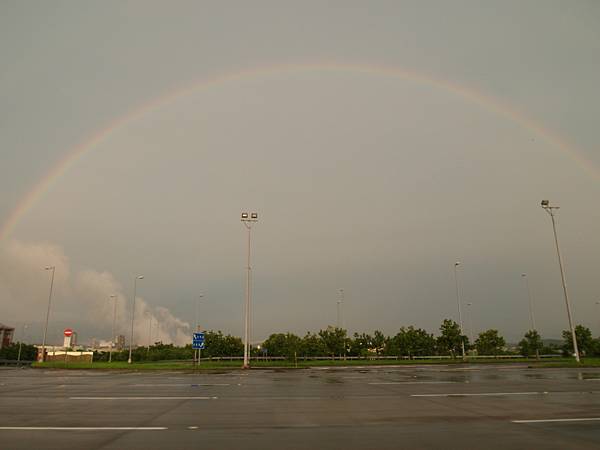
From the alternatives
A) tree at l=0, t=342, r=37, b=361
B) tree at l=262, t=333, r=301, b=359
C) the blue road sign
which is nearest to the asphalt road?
the blue road sign

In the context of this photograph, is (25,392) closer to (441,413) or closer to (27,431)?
(27,431)

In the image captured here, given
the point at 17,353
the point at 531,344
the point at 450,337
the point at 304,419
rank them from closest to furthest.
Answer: the point at 304,419 → the point at 450,337 → the point at 531,344 → the point at 17,353

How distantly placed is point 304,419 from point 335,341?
156ft

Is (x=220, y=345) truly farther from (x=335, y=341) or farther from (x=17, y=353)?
(x=17, y=353)

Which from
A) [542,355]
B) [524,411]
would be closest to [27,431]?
[524,411]

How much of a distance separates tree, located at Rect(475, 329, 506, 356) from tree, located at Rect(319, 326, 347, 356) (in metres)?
22.5

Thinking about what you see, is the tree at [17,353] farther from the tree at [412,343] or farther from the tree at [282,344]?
the tree at [412,343]

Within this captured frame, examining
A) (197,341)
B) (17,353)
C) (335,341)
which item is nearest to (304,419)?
(197,341)

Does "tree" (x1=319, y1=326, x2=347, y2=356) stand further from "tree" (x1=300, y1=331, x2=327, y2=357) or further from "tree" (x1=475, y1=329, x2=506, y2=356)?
"tree" (x1=475, y1=329, x2=506, y2=356)

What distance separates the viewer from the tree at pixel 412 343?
5722 cm

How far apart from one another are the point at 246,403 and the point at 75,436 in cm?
572

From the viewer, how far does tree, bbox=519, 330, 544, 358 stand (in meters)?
61.4

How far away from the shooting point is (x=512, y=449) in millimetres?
7574

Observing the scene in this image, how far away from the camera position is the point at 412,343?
57219 millimetres
